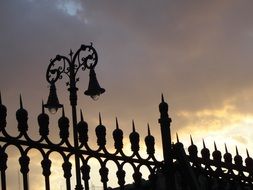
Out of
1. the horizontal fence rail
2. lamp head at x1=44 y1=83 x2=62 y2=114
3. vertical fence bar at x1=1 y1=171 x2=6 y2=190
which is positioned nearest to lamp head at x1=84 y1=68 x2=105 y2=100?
lamp head at x1=44 y1=83 x2=62 y2=114

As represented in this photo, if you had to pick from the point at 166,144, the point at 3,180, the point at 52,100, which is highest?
the point at 52,100

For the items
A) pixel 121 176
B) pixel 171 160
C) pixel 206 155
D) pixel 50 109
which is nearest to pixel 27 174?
pixel 121 176

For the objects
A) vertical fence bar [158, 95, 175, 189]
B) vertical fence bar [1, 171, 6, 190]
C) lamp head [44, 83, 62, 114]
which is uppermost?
lamp head [44, 83, 62, 114]

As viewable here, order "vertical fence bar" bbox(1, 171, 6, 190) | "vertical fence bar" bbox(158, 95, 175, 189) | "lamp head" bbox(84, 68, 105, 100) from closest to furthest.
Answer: "vertical fence bar" bbox(1, 171, 6, 190)
"vertical fence bar" bbox(158, 95, 175, 189)
"lamp head" bbox(84, 68, 105, 100)

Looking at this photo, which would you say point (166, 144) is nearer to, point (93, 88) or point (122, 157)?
point (122, 157)

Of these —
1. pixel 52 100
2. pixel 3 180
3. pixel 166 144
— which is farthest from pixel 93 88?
pixel 3 180

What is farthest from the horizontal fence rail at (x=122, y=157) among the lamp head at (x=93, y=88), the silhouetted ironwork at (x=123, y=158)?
the lamp head at (x=93, y=88)

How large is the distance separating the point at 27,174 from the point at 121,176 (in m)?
1.39

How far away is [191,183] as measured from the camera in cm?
744

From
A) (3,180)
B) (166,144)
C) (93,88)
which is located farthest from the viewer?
(93,88)

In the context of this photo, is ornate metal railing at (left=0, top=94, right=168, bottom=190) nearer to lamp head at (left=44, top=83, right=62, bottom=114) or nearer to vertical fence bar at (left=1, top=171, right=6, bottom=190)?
vertical fence bar at (left=1, top=171, right=6, bottom=190)

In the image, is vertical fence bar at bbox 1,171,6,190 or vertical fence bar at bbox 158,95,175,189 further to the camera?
vertical fence bar at bbox 158,95,175,189

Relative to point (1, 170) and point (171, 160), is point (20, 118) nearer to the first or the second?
point (1, 170)

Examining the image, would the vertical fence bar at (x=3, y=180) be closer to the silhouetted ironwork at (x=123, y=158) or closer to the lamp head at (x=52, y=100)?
the silhouetted ironwork at (x=123, y=158)
